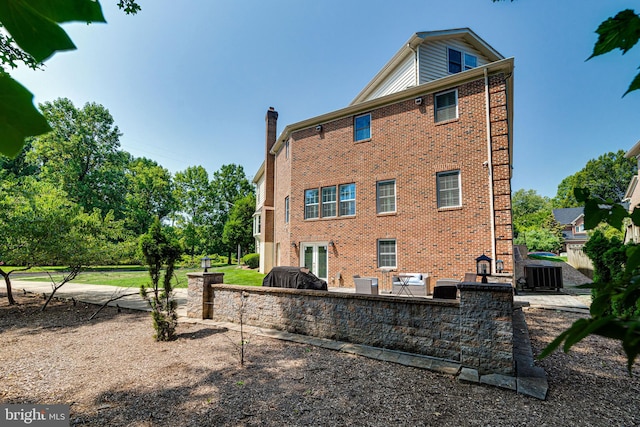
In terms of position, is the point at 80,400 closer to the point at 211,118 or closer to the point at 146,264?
the point at 146,264

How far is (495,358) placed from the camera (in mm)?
4723

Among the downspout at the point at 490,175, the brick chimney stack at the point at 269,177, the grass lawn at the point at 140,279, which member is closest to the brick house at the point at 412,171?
the downspout at the point at 490,175

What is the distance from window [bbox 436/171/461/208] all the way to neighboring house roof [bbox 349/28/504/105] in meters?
4.91

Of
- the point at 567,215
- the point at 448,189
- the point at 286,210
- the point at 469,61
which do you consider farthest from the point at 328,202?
the point at 567,215

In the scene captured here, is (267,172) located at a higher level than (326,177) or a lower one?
higher

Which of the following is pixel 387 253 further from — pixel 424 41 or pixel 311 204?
pixel 424 41

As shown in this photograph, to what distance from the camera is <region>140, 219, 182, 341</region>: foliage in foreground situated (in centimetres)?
692

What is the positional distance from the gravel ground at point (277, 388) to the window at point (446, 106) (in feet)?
28.6

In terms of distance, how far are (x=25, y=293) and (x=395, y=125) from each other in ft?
59.9

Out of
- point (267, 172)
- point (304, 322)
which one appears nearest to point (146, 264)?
point (304, 322)

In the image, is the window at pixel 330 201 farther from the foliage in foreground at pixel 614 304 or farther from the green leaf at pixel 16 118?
the green leaf at pixel 16 118

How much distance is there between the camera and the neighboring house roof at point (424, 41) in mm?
13723

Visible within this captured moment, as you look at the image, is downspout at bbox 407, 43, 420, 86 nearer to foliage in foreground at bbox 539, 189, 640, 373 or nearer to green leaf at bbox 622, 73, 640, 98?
foliage in foreground at bbox 539, 189, 640, 373

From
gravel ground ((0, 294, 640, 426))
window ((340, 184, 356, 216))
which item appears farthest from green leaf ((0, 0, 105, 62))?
window ((340, 184, 356, 216))
